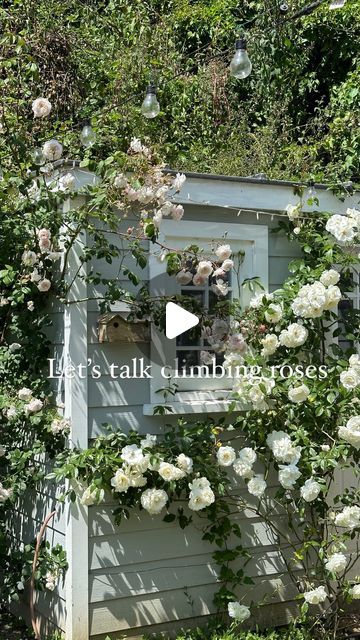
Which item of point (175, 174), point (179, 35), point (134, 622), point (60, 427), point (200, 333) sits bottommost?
point (134, 622)

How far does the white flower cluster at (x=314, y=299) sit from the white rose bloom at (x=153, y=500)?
4.36ft

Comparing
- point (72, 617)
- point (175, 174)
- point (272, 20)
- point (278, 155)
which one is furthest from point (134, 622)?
point (272, 20)

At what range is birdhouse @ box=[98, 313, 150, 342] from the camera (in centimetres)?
439

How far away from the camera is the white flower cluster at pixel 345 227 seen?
469cm

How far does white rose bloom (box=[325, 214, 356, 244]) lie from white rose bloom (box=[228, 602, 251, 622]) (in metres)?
2.23

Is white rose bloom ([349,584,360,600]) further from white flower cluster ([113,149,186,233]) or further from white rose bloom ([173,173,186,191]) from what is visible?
white rose bloom ([173,173,186,191])

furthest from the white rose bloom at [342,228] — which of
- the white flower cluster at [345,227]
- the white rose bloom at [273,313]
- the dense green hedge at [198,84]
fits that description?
the dense green hedge at [198,84]

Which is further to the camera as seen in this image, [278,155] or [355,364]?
[278,155]

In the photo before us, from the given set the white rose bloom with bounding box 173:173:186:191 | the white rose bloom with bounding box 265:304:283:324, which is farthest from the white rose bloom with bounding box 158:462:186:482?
the white rose bloom with bounding box 173:173:186:191

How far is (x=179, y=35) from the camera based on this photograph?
11414 mm

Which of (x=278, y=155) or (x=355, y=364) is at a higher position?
(x=278, y=155)

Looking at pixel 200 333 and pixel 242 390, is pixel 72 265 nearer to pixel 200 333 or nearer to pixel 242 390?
pixel 200 333

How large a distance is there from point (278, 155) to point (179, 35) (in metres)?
3.72

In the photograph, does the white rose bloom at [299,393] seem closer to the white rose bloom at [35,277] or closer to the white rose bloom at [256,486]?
the white rose bloom at [256,486]
